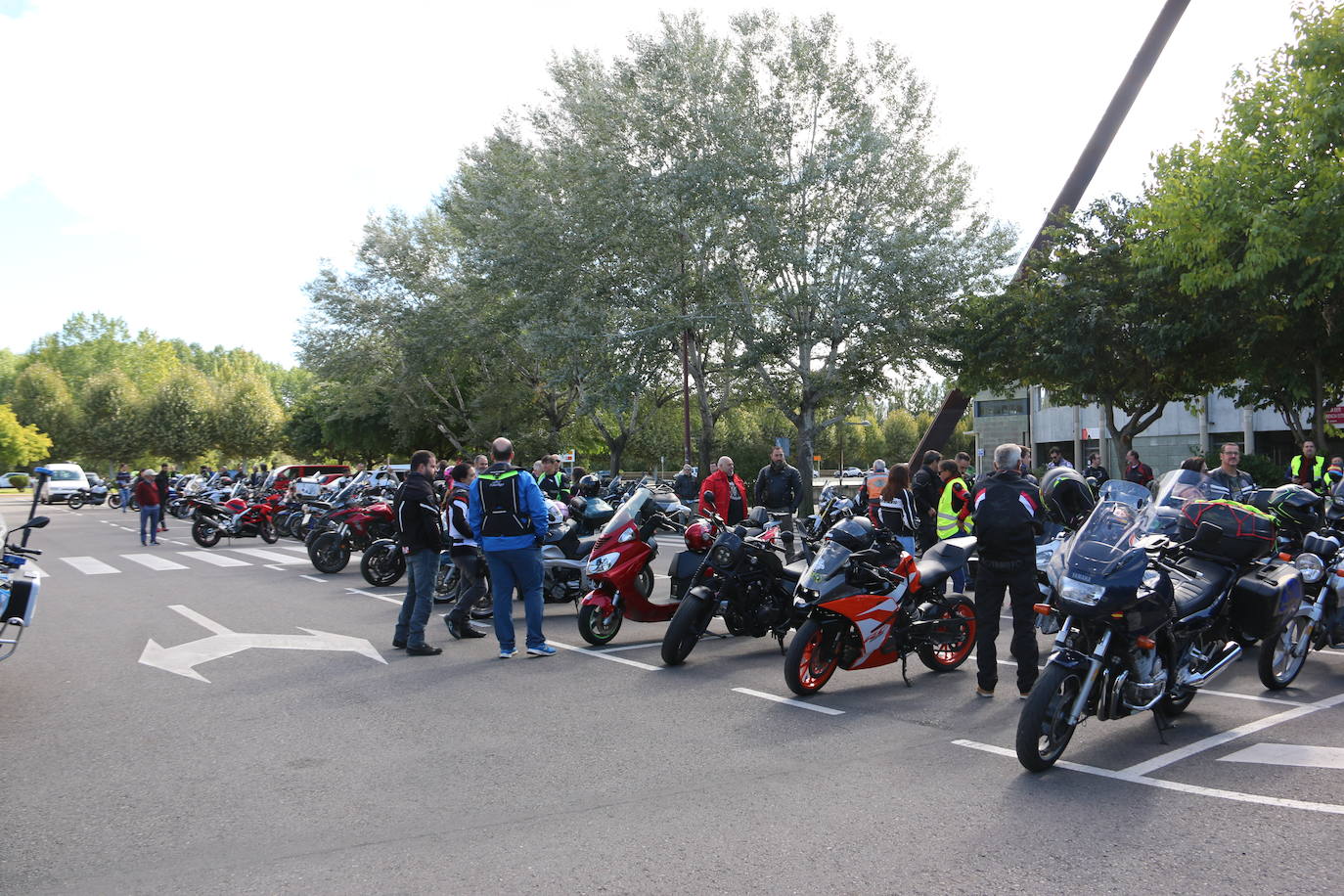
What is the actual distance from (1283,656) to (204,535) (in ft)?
66.8

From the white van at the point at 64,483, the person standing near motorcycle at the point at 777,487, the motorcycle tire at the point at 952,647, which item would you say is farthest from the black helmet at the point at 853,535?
the white van at the point at 64,483

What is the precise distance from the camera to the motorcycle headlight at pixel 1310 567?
24.7 ft

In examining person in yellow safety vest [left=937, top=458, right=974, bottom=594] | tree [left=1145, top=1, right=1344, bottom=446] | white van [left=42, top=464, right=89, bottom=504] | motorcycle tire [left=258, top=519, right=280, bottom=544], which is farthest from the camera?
white van [left=42, top=464, right=89, bottom=504]

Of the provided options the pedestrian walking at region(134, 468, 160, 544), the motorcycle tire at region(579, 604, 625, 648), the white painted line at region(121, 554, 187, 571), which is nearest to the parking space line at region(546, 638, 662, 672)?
the motorcycle tire at region(579, 604, 625, 648)

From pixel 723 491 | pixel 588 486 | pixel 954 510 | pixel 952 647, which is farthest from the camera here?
pixel 588 486

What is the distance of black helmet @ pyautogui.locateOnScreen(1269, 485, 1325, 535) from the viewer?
796cm

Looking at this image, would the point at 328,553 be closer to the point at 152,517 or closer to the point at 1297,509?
the point at 152,517

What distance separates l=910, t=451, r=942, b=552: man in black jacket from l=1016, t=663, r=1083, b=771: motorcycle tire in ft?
22.2

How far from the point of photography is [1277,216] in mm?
16578

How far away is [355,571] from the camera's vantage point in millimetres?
15938

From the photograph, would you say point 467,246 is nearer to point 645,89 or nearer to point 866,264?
point 645,89

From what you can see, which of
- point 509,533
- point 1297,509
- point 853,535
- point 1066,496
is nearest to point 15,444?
point 509,533

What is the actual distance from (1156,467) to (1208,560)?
47.5 meters

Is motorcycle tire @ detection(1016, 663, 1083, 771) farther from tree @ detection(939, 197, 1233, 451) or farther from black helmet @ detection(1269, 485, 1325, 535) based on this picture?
tree @ detection(939, 197, 1233, 451)
